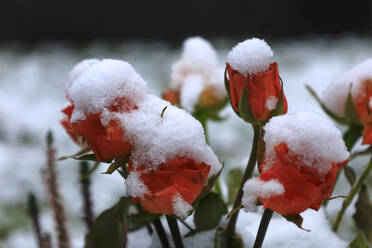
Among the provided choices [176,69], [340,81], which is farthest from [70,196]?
[340,81]


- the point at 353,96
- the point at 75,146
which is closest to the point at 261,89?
the point at 353,96

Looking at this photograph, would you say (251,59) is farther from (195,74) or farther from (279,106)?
(195,74)

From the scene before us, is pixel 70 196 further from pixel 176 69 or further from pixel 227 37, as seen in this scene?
pixel 227 37

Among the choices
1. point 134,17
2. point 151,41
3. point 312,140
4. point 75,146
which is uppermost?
point 312,140

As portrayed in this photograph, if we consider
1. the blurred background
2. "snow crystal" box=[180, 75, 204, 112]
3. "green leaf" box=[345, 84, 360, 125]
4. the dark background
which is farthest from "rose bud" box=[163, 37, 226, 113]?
the dark background

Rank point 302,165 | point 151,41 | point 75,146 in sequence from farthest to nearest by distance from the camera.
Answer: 1. point 151,41
2. point 75,146
3. point 302,165

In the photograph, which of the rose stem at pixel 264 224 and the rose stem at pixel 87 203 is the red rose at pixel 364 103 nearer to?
the rose stem at pixel 264 224
